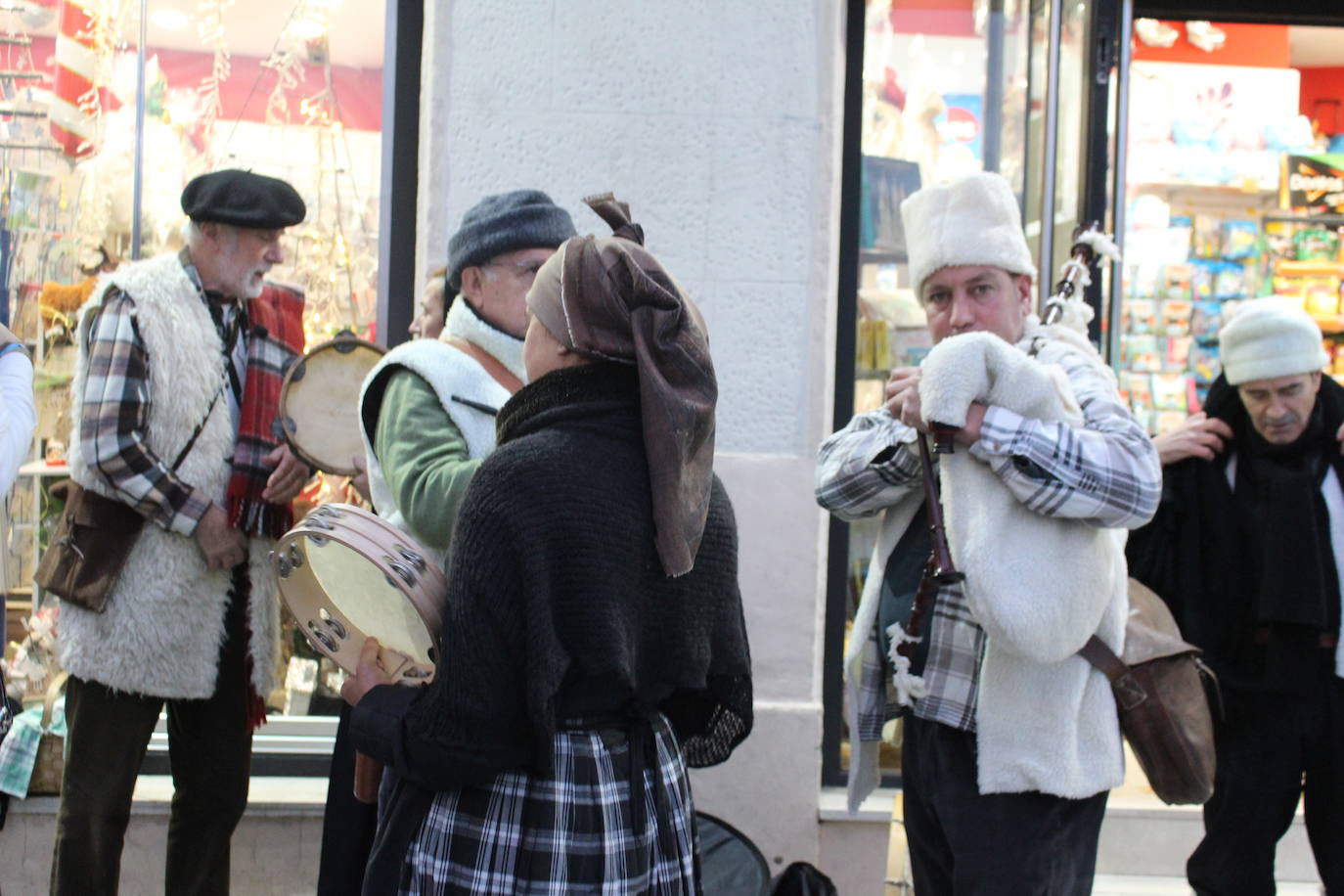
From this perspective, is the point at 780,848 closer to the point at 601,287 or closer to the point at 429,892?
the point at 429,892

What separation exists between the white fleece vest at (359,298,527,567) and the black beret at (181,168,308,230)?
101 centimetres

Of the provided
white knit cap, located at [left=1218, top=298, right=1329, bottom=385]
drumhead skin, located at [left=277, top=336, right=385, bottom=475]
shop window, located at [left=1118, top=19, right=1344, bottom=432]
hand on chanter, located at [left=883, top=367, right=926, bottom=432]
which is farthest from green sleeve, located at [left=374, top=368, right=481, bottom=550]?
shop window, located at [left=1118, top=19, right=1344, bottom=432]

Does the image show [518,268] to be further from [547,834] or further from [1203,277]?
[1203,277]

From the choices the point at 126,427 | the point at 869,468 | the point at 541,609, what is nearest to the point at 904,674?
the point at 869,468

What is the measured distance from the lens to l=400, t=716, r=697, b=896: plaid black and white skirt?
1960 millimetres

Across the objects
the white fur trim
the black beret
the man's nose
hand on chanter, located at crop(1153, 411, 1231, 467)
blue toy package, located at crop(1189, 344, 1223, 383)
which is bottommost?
the white fur trim

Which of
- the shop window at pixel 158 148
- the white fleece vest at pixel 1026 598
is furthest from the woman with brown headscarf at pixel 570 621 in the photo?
the shop window at pixel 158 148

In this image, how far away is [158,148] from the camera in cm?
457

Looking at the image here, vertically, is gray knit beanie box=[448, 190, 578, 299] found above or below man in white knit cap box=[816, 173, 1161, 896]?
above

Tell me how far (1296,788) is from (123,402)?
3.11 metres

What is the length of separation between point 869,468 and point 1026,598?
494 millimetres

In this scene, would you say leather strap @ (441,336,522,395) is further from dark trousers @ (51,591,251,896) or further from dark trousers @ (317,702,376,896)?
dark trousers @ (51,591,251,896)

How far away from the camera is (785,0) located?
4.10m

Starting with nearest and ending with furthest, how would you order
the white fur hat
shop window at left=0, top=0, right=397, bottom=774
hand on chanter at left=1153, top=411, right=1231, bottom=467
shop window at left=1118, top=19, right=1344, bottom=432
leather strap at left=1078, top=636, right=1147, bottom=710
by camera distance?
leather strap at left=1078, top=636, right=1147, bottom=710 < the white fur hat < hand on chanter at left=1153, top=411, right=1231, bottom=467 < shop window at left=0, top=0, right=397, bottom=774 < shop window at left=1118, top=19, right=1344, bottom=432
